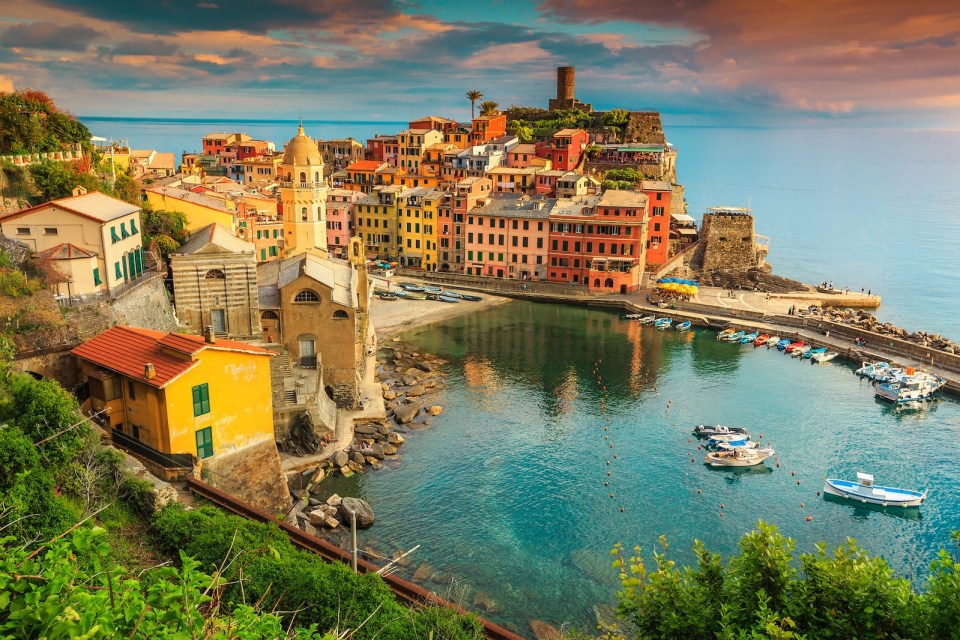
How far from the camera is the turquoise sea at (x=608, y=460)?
93.8 feet

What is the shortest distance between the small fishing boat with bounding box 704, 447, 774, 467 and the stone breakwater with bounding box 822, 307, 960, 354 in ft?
87.4

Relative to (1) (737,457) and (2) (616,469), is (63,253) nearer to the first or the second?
(2) (616,469)

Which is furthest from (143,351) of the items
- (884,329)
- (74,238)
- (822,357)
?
(884,329)

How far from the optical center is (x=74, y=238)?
30.9m

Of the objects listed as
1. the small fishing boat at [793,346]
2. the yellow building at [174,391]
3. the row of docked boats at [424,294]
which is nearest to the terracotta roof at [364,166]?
the row of docked boats at [424,294]

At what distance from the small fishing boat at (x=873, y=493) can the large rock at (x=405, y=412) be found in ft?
73.3

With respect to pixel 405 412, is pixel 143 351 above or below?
above

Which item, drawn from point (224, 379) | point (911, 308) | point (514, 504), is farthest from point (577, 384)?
point (911, 308)

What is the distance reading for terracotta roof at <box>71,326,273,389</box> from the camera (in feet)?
76.4

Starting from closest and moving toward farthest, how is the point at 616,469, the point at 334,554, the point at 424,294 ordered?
1. the point at 334,554
2. the point at 616,469
3. the point at 424,294

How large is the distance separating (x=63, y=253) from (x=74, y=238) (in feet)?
4.58

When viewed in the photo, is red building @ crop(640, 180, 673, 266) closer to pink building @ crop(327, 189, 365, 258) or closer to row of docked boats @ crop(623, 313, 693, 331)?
row of docked boats @ crop(623, 313, 693, 331)

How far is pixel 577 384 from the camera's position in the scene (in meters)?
48.9

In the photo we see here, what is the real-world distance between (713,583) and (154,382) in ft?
59.1
